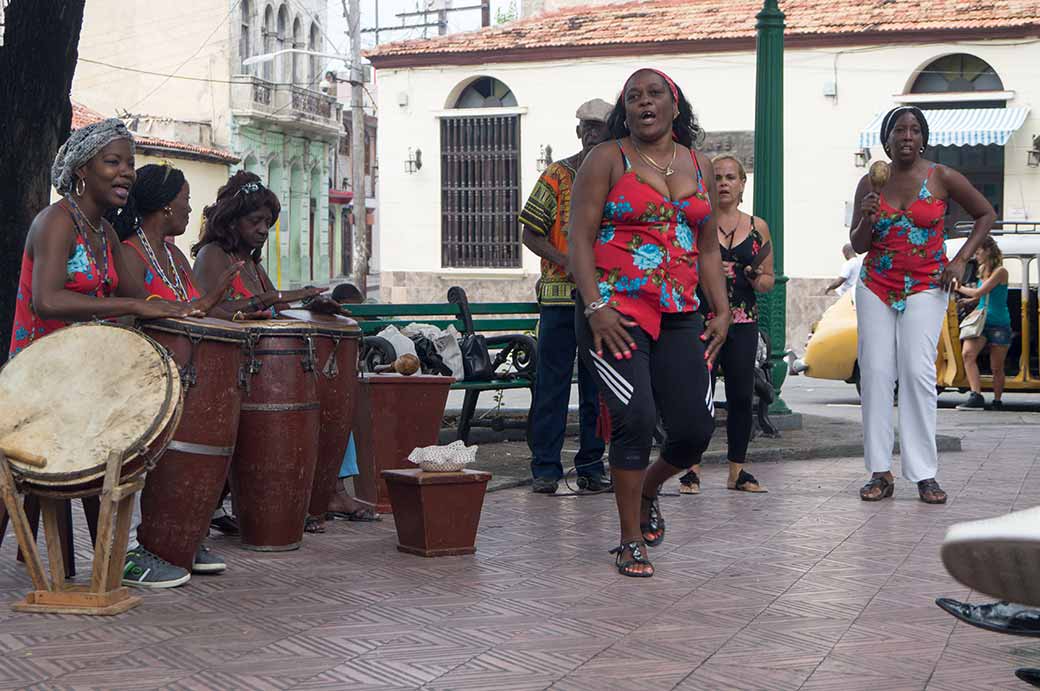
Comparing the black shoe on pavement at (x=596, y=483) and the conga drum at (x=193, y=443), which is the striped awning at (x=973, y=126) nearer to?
the black shoe on pavement at (x=596, y=483)

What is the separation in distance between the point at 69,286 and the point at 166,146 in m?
36.7

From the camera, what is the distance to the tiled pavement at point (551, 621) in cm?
464

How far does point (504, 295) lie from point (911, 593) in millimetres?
22201

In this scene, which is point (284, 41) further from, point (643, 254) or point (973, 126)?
point (643, 254)

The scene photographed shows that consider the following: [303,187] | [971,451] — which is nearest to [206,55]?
[303,187]

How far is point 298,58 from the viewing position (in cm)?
5594

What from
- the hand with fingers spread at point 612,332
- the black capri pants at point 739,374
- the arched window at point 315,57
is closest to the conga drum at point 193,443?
the hand with fingers spread at point 612,332

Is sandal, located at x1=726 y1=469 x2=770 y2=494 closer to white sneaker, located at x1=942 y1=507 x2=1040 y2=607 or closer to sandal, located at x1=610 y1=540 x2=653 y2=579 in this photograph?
sandal, located at x1=610 y1=540 x2=653 y2=579

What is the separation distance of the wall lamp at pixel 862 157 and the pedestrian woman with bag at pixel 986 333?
9.89 metres

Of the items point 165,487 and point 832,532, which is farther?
point 832,532

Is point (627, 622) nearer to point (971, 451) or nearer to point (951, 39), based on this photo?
point (971, 451)

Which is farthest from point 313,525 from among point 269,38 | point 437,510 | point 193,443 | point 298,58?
point 298,58

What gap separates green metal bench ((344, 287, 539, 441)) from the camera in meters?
9.97

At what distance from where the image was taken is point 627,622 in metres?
5.34
